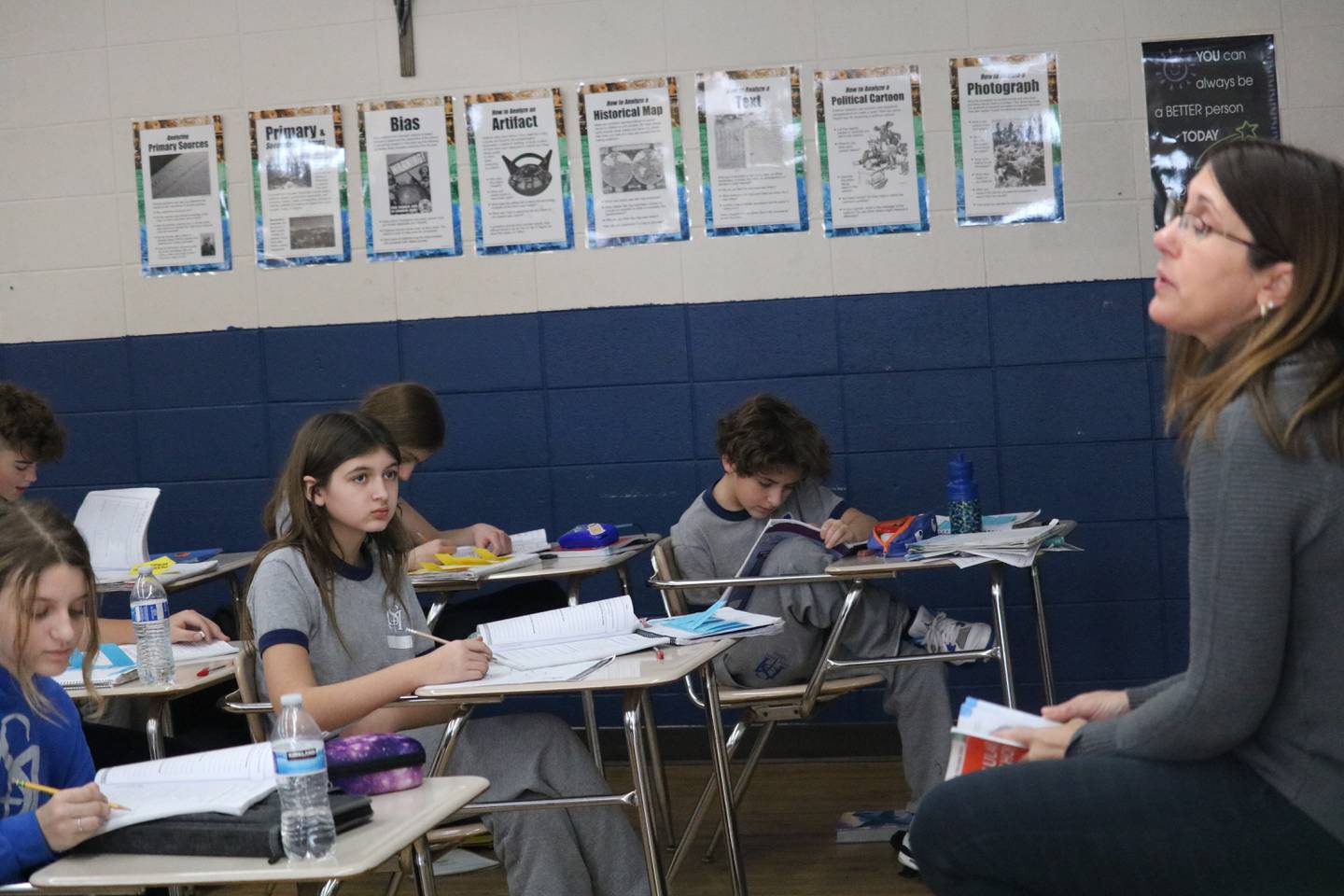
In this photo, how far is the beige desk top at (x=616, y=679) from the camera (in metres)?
2.27

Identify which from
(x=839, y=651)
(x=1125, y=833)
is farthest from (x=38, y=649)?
(x=839, y=651)

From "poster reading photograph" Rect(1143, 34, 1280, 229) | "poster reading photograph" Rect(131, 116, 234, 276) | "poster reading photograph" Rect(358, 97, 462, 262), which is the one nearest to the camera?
"poster reading photograph" Rect(1143, 34, 1280, 229)

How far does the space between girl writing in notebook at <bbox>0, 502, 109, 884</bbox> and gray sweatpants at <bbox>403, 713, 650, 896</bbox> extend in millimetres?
832

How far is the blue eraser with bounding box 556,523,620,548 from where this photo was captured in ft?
13.0

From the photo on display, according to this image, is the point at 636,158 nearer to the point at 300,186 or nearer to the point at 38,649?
the point at 300,186

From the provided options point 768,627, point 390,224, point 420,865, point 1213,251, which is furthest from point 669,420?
point 1213,251

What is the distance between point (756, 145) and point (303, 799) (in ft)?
10.2

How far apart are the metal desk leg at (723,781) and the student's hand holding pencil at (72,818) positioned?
137 centimetres

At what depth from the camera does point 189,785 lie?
1758mm

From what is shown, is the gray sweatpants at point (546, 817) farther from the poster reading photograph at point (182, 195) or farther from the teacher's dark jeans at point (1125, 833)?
the poster reading photograph at point (182, 195)

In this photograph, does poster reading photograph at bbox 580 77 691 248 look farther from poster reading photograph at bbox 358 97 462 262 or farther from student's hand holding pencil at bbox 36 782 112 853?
student's hand holding pencil at bbox 36 782 112 853

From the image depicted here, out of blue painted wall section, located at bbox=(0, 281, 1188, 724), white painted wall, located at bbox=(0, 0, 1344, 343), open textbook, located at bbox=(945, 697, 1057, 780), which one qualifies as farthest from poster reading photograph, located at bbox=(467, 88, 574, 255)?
open textbook, located at bbox=(945, 697, 1057, 780)

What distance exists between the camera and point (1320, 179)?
1602 mm

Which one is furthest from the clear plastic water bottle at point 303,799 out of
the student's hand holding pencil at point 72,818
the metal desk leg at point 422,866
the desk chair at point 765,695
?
the desk chair at point 765,695
